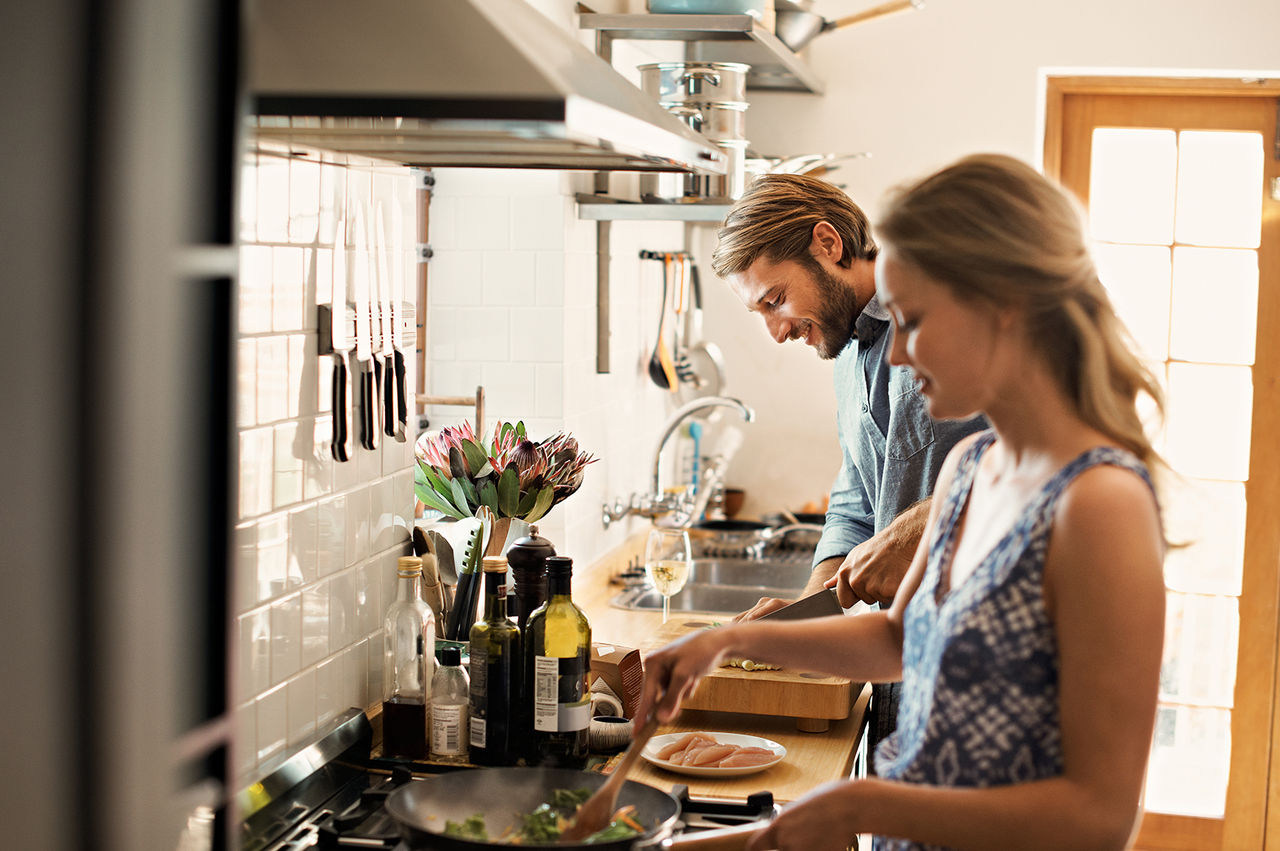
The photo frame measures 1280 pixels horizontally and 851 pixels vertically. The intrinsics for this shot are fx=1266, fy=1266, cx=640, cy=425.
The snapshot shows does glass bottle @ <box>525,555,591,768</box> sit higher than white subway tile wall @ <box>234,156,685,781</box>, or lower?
lower

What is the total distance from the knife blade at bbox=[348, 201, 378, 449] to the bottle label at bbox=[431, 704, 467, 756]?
39 cm

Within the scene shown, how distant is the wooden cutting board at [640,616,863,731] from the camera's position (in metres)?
1.97

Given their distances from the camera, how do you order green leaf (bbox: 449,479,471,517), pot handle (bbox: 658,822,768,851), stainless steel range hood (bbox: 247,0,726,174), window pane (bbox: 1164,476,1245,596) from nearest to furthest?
stainless steel range hood (bbox: 247,0,726,174), pot handle (bbox: 658,822,768,851), green leaf (bbox: 449,479,471,517), window pane (bbox: 1164,476,1245,596)

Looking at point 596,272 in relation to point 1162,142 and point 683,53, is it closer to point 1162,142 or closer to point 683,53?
point 683,53

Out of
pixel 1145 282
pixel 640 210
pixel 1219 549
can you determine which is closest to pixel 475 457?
pixel 640 210

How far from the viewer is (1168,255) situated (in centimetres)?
403

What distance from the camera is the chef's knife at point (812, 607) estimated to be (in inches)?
77.4

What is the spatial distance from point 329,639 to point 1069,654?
1.05 m

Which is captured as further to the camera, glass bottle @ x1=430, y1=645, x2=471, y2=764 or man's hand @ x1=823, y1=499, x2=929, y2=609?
man's hand @ x1=823, y1=499, x2=929, y2=609

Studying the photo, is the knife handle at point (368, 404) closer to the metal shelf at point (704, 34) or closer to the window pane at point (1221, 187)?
the metal shelf at point (704, 34)

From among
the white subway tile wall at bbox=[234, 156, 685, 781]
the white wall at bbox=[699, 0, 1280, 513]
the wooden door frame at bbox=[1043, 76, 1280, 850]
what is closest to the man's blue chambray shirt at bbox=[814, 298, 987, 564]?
the white subway tile wall at bbox=[234, 156, 685, 781]

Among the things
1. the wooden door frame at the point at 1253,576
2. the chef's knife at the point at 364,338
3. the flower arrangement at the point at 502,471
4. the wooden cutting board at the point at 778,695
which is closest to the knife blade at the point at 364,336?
the chef's knife at the point at 364,338

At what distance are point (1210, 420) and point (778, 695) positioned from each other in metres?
2.64

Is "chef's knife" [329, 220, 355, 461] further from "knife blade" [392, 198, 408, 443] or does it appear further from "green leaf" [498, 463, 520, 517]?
"green leaf" [498, 463, 520, 517]
